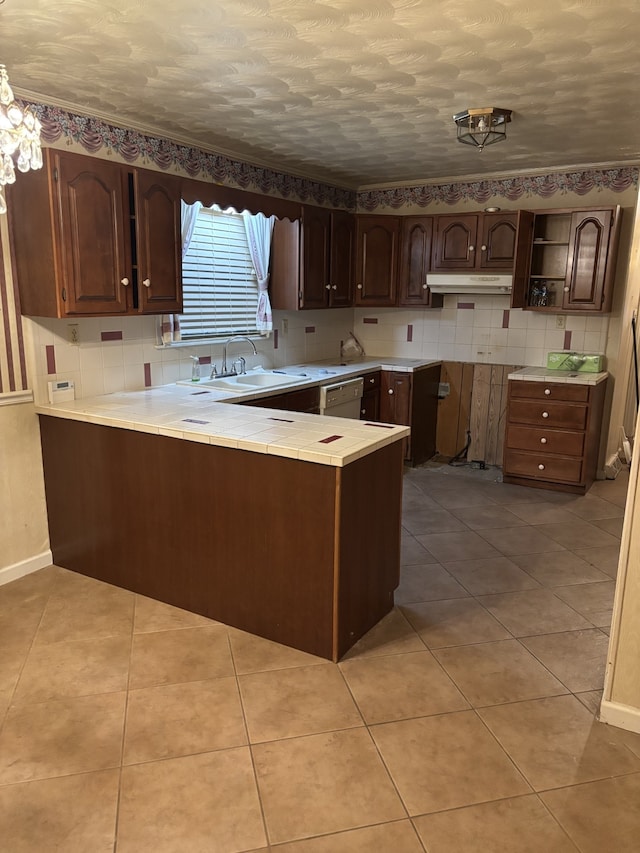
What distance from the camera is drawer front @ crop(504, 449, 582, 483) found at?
4691 millimetres

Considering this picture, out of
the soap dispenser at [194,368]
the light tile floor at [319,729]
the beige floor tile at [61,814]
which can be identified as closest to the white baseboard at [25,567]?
the light tile floor at [319,729]

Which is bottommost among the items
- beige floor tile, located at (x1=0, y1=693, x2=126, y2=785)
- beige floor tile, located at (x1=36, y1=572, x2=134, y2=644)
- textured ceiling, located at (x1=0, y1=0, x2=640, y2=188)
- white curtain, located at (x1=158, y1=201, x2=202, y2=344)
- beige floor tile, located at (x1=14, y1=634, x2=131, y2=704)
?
beige floor tile, located at (x1=36, y1=572, x2=134, y2=644)

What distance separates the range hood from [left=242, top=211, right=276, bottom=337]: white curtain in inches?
54.9

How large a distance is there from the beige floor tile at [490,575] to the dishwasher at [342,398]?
1.38 metres

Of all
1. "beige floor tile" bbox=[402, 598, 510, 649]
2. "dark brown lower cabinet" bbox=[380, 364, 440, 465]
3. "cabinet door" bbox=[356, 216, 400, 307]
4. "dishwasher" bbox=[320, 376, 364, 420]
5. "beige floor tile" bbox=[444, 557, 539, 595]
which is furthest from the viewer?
"cabinet door" bbox=[356, 216, 400, 307]

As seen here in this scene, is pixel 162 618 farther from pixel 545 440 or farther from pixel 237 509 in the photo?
pixel 545 440

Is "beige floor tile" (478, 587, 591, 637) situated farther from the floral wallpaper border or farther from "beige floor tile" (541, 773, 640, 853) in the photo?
the floral wallpaper border

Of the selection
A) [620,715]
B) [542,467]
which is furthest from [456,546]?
[620,715]

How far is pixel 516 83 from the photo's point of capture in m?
2.88

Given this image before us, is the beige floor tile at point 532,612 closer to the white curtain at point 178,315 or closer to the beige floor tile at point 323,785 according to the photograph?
the beige floor tile at point 323,785

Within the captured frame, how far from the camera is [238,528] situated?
2.72 metres

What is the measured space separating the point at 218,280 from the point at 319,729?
10.4 ft

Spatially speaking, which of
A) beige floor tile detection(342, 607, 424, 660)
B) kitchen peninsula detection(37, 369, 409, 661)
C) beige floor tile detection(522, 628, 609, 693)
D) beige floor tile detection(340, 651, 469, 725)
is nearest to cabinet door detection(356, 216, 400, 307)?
kitchen peninsula detection(37, 369, 409, 661)

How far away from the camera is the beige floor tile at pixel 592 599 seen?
118 inches
